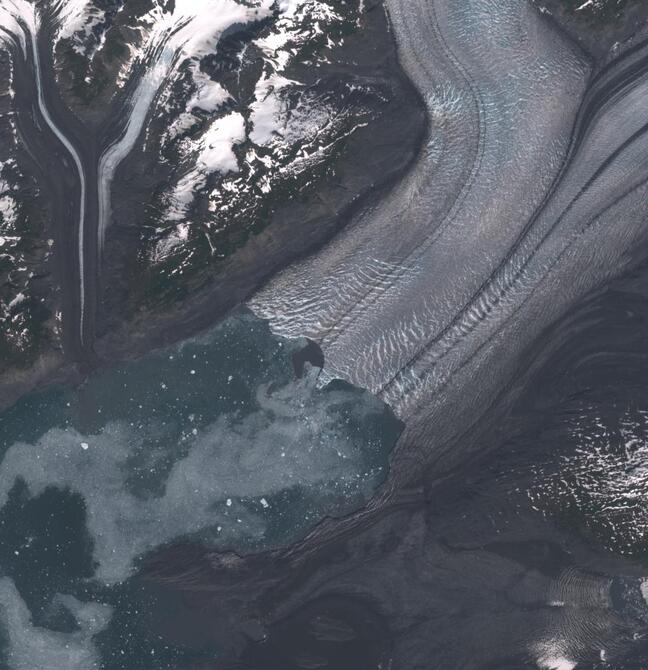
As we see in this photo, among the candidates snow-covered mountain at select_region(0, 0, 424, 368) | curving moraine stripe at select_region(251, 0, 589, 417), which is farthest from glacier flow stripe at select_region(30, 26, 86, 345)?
curving moraine stripe at select_region(251, 0, 589, 417)

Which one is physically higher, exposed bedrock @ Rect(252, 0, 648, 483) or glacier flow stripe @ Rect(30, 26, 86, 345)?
exposed bedrock @ Rect(252, 0, 648, 483)

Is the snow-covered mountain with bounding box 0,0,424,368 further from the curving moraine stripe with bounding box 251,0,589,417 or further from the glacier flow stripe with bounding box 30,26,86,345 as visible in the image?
the curving moraine stripe with bounding box 251,0,589,417

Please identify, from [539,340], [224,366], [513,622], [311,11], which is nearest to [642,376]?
[539,340]

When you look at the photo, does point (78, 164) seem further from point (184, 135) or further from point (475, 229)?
point (475, 229)

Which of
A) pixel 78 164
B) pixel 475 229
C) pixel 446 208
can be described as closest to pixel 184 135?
pixel 78 164

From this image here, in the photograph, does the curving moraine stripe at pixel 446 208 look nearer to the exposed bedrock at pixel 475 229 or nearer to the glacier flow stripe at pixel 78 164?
the exposed bedrock at pixel 475 229

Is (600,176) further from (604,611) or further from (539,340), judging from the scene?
(604,611)

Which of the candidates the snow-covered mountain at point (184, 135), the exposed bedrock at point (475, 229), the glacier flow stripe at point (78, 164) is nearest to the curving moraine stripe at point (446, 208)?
the exposed bedrock at point (475, 229)

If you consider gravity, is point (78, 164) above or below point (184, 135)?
below
